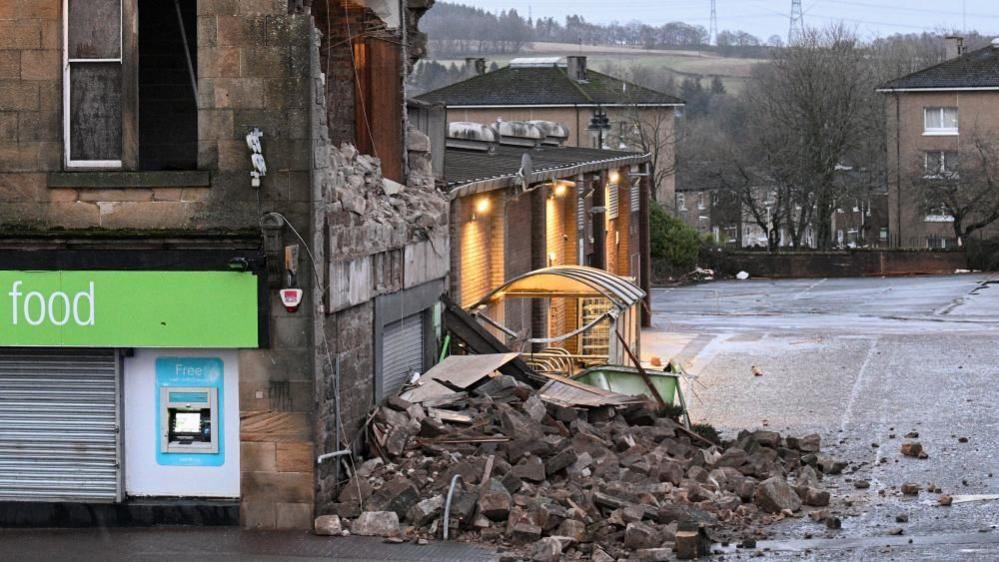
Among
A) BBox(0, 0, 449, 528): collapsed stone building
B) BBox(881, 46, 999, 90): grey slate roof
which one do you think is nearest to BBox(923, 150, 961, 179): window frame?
BBox(881, 46, 999, 90): grey slate roof

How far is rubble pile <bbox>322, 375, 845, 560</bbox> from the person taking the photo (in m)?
14.4

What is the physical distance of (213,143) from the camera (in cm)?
1534

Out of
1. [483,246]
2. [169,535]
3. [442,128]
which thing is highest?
[442,128]

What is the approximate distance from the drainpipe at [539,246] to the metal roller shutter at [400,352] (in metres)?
10.5

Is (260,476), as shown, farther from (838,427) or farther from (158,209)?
(838,427)

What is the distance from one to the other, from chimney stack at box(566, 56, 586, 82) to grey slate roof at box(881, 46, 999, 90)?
14.8 metres

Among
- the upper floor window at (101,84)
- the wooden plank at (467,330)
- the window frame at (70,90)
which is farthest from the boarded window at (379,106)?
the window frame at (70,90)

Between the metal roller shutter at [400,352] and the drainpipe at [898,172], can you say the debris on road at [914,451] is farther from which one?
the drainpipe at [898,172]

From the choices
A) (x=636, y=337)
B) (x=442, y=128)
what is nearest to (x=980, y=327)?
(x=636, y=337)

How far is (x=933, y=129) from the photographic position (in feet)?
247

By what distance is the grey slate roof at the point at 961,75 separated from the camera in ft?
243

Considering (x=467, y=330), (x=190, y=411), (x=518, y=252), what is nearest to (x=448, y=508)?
(x=190, y=411)

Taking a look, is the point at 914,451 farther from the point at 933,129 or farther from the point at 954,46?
the point at 954,46

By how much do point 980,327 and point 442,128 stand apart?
67.7ft
